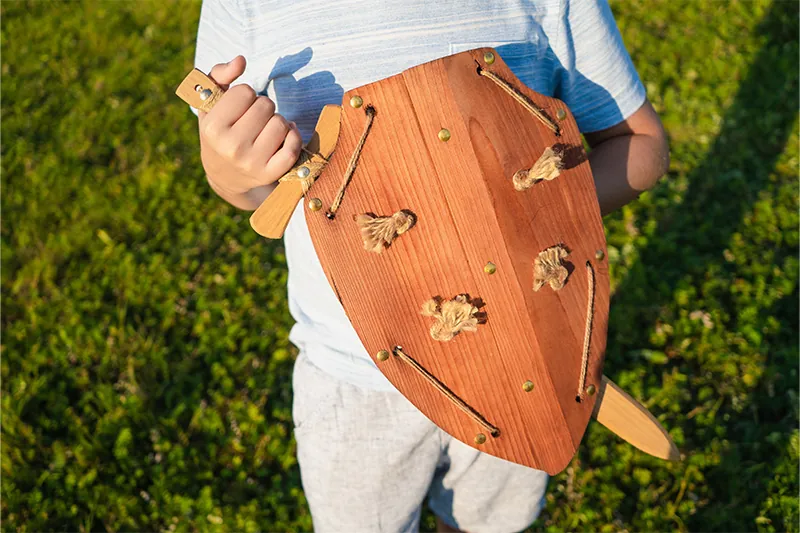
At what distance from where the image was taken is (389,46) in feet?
4.23

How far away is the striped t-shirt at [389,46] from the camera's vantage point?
129 cm

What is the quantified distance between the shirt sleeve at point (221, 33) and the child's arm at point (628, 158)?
84 centimetres

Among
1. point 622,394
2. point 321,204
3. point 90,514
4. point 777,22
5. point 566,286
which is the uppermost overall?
point 321,204

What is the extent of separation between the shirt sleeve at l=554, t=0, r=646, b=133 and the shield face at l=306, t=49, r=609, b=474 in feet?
0.59

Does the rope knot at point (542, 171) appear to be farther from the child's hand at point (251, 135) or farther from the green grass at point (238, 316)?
the green grass at point (238, 316)

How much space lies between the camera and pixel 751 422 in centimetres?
281

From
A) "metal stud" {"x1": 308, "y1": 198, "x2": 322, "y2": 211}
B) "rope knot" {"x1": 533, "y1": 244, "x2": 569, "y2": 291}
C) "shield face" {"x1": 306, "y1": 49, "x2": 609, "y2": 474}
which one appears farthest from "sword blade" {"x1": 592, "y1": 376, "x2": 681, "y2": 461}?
"metal stud" {"x1": 308, "y1": 198, "x2": 322, "y2": 211}

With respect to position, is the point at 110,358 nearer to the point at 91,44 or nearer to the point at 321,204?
the point at 321,204

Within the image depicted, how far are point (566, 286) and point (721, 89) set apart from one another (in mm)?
3798

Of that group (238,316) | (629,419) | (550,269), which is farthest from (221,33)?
(238,316)

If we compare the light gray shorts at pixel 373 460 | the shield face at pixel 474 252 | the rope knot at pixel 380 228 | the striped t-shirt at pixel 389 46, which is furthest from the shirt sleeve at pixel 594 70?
the light gray shorts at pixel 373 460

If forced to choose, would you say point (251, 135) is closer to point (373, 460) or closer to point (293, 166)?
point (293, 166)

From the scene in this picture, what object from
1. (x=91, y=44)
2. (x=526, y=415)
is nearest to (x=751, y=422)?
(x=526, y=415)

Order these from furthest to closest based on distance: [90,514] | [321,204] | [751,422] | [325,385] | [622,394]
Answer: [751,422]
[90,514]
[325,385]
[622,394]
[321,204]
